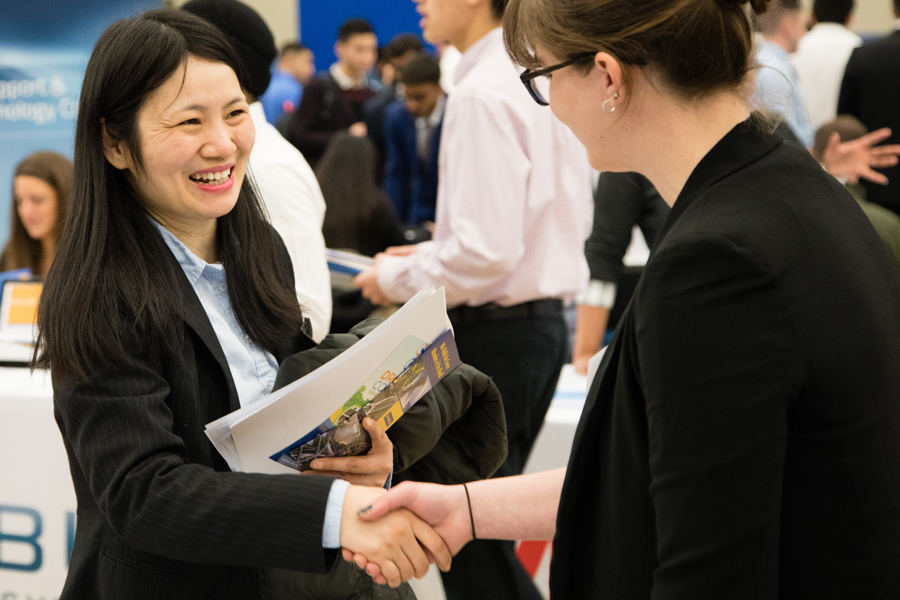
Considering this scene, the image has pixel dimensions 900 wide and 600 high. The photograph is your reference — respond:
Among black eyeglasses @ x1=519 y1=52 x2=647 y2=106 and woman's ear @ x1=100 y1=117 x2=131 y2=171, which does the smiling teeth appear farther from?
black eyeglasses @ x1=519 y1=52 x2=647 y2=106

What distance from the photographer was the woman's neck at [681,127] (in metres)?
1.06

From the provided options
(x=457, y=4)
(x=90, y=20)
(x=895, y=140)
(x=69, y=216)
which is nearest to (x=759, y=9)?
(x=69, y=216)

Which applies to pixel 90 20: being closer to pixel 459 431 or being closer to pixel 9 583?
pixel 9 583

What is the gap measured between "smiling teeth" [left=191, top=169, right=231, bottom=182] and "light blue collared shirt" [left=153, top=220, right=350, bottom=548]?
0.32 feet

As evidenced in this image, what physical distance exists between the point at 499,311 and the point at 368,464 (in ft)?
3.44

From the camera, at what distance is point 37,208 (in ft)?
11.6

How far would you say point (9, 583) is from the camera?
7.81ft

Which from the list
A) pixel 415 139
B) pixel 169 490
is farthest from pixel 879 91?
pixel 169 490

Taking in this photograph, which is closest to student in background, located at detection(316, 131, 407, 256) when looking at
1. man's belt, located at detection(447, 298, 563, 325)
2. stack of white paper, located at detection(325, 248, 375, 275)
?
stack of white paper, located at detection(325, 248, 375, 275)

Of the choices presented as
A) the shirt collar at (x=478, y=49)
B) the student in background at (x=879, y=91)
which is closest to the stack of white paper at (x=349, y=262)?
the shirt collar at (x=478, y=49)

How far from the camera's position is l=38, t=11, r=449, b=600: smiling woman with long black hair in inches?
47.1

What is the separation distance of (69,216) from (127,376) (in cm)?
30

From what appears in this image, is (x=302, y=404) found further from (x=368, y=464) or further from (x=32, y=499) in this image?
(x=32, y=499)

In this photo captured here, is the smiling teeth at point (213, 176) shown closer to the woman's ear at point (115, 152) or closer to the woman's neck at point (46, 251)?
the woman's ear at point (115, 152)
